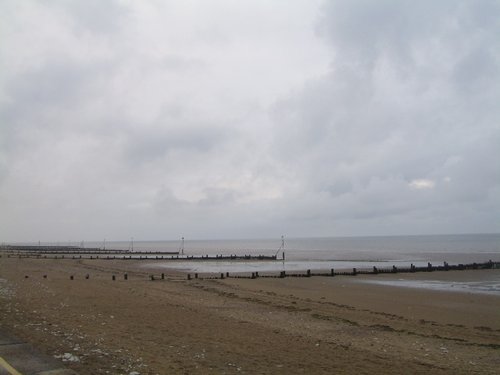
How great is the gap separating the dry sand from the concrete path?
384 mm

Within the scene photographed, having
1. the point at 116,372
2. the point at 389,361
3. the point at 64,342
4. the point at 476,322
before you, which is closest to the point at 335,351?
the point at 389,361

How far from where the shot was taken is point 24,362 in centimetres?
765

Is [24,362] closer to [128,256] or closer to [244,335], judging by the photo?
[244,335]

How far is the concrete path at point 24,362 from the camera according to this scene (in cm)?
706

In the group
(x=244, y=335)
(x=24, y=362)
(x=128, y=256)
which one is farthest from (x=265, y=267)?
(x=24, y=362)

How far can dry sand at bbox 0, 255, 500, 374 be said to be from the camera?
929 cm

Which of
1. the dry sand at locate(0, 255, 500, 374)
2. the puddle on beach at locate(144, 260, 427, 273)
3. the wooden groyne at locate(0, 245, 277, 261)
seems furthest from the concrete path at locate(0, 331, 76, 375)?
the wooden groyne at locate(0, 245, 277, 261)

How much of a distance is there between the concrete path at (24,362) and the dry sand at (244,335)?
0.38m

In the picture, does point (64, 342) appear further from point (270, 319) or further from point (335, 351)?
point (270, 319)

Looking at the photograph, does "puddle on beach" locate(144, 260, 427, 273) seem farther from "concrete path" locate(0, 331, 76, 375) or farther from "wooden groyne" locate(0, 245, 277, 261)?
"concrete path" locate(0, 331, 76, 375)

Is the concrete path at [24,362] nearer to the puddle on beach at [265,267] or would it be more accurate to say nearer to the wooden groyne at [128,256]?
the puddle on beach at [265,267]

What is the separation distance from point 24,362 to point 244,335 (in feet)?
22.2

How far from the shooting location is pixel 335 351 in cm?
1120

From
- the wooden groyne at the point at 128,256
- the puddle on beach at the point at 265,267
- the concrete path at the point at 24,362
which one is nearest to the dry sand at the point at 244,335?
the concrete path at the point at 24,362
